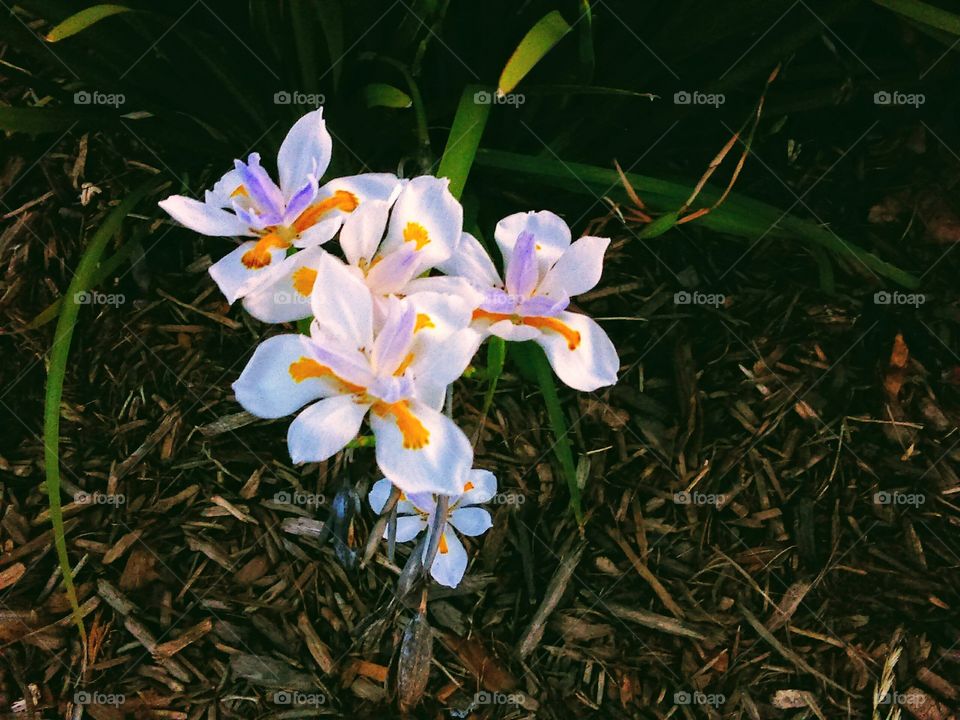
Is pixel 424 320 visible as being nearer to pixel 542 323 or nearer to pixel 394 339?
pixel 394 339

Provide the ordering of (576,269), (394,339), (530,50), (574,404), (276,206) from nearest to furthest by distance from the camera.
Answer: (394,339) → (276,206) → (576,269) → (530,50) → (574,404)

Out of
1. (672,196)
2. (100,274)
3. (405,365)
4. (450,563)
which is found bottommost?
(450,563)

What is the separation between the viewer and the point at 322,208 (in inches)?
42.2

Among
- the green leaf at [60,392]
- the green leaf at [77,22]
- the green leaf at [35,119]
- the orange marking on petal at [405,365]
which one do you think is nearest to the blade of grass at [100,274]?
the green leaf at [60,392]

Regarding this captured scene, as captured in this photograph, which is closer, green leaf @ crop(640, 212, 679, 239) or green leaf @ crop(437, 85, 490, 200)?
green leaf @ crop(437, 85, 490, 200)

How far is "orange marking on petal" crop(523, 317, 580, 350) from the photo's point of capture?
108 centimetres

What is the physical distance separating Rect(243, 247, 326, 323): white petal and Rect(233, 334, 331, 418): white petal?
4 centimetres

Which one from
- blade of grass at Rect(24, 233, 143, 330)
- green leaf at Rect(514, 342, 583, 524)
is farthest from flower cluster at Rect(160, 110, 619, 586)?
blade of grass at Rect(24, 233, 143, 330)

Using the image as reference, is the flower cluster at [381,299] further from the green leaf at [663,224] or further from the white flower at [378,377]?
the green leaf at [663,224]

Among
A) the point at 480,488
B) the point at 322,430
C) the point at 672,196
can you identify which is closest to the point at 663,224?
the point at 672,196

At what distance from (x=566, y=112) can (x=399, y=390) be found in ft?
3.18

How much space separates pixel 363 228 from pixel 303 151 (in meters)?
0.19

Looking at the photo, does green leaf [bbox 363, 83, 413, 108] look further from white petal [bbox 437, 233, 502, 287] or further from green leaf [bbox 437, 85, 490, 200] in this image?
white petal [bbox 437, 233, 502, 287]

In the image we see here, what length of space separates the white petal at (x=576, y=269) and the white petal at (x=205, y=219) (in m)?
0.43
